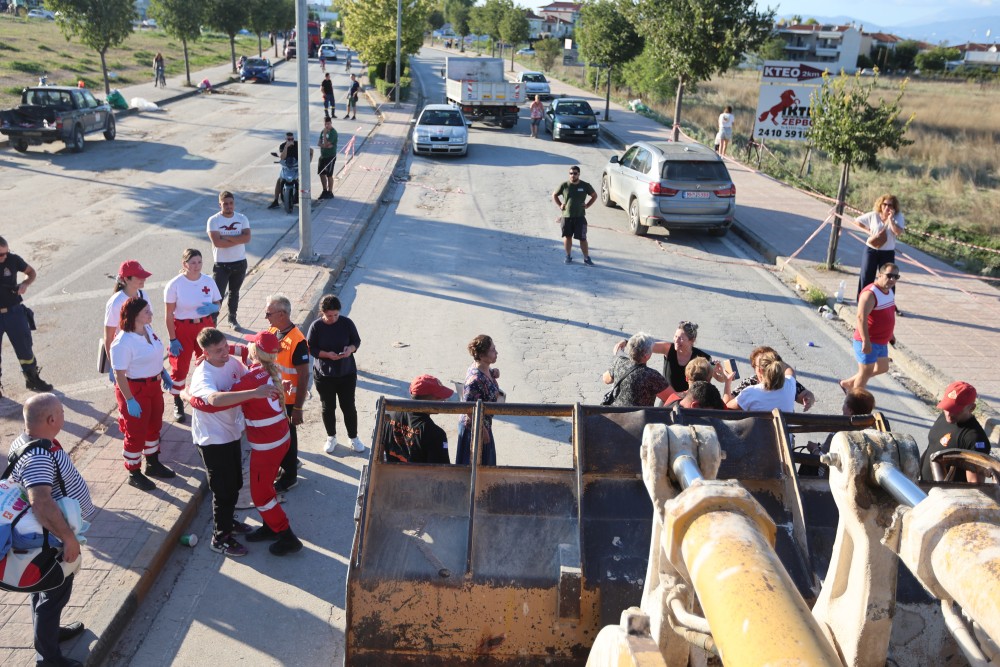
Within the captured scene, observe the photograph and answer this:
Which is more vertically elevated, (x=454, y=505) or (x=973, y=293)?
(x=454, y=505)

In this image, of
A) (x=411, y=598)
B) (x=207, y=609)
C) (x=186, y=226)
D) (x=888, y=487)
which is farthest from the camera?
(x=186, y=226)

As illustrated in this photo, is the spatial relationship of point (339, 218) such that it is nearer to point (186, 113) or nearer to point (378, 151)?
point (378, 151)

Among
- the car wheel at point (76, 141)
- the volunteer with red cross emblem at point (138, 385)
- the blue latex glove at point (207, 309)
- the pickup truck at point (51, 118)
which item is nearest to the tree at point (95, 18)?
the pickup truck at point (51, 118)

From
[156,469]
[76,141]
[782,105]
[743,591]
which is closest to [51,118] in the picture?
[76,141]

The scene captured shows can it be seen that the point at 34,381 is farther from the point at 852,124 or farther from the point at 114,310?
the point at 852,124

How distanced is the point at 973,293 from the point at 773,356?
29.1 feet

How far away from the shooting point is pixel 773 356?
6.60 metres

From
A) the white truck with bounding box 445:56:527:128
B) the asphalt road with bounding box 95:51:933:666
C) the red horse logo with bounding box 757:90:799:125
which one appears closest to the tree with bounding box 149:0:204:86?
the white truck with bounding box 445:56:527:128

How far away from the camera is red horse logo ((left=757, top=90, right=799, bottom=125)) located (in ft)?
64.3

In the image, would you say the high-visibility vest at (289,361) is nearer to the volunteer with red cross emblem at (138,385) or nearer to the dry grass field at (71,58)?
the volunteer with red cross emblem at (138,385)

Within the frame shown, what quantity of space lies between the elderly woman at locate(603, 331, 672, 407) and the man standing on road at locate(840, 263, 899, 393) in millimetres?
3186

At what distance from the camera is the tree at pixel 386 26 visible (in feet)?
134

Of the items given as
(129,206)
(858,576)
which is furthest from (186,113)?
(858,576)

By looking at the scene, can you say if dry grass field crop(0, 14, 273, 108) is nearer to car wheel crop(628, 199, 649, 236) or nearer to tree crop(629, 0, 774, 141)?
tree crop(629, 0, 774, 141)
